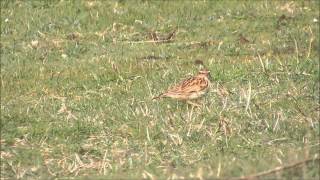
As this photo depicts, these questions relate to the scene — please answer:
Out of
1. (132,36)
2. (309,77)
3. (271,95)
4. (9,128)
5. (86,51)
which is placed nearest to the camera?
(9,128)

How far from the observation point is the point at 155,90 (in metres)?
9.86

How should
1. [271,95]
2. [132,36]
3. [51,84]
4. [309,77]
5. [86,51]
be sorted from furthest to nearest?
[132,36] < [86,51] < [51,84] < [309,77] < [271,95]

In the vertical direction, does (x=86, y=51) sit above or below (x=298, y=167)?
below

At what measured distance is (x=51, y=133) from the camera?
321 inches

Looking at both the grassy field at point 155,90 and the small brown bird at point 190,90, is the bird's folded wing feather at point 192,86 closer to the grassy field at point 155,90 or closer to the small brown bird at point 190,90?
the small brown bird at point 190,90

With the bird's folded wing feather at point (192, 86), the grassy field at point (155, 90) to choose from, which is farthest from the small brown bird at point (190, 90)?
the grassy field at point (155, 90)

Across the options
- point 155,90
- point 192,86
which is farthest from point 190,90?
point 155,90

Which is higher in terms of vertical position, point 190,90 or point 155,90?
point 190,90

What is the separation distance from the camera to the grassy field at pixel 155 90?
7.19m

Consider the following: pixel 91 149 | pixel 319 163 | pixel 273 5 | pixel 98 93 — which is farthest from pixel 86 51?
pixel 319 163

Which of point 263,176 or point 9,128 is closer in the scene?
point 263,176

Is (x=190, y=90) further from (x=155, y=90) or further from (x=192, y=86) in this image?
(x=155, y=90)

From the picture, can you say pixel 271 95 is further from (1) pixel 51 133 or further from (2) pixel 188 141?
(1) pixel 51 133

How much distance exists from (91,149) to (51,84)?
3.39 meters
